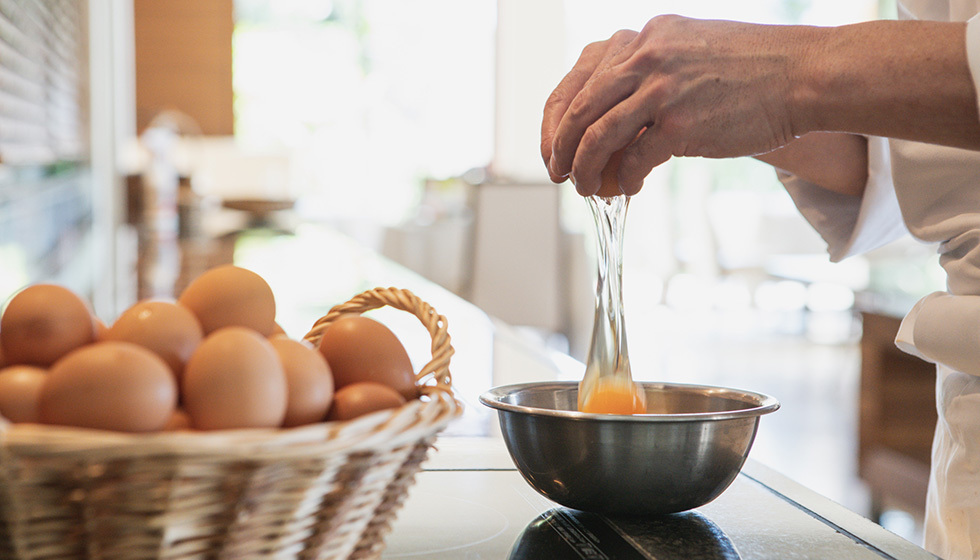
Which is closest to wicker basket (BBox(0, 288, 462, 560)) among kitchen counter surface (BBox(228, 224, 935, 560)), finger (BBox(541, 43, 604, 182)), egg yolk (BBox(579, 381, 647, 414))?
kitchen counter surface (BBox(228, 224, 935, 560))

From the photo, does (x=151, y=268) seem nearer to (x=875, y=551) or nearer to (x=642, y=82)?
(x=642, y=82)

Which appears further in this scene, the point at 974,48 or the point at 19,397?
the point at 974,48

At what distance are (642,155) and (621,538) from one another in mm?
277

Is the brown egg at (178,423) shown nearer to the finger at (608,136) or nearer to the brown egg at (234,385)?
the brown egg at (234,385)

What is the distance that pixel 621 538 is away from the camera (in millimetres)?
576

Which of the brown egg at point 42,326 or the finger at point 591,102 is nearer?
the brown egg at point 42,326

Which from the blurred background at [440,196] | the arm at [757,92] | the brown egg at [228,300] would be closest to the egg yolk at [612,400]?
the arm at [757,92]

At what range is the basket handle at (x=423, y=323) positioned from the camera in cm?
53

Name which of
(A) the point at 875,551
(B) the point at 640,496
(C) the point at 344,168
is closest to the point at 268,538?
(B) the point at 640,496

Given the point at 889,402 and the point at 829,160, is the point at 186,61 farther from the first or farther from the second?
the point at 829,160

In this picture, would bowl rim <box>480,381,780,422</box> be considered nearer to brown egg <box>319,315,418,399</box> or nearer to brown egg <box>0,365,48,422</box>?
brown egg <box>319,315,418,399</box>

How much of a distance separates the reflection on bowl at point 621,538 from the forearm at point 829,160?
478 millimetres

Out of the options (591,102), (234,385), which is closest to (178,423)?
(234,385)

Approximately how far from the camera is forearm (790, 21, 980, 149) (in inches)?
25.4
